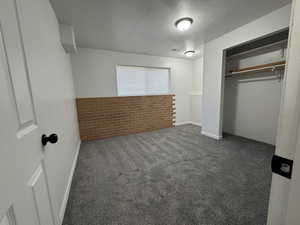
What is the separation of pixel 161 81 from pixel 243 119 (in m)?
2.58

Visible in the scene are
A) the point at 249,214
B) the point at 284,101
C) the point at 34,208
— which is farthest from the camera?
the point at 249,214

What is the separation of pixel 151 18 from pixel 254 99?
282 cm

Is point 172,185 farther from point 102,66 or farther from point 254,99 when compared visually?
point 102,66

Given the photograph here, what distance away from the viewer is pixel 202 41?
9.83ft

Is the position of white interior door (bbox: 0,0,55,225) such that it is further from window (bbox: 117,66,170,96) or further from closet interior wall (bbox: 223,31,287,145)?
closet interior wall (bbox: 223,31,287,145)

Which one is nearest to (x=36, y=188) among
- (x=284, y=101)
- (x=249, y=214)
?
(x=284, y=101)

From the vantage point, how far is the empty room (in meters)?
0.52

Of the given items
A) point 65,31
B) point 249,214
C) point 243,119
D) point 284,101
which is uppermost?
point 65,31

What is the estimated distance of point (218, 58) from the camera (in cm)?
287

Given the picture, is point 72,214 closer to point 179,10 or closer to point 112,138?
point 112,138

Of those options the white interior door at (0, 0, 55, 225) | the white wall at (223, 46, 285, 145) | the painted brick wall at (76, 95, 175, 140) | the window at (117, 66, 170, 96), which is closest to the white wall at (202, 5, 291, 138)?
the white wall at (223, 46, 285, 145)

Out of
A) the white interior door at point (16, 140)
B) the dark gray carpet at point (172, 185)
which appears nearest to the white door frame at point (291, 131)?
the white interior door at point (16, 140)

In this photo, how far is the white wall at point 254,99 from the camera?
260 cm

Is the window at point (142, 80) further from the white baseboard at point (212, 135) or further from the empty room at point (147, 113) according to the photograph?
the white baseboard at point (212, 135)
